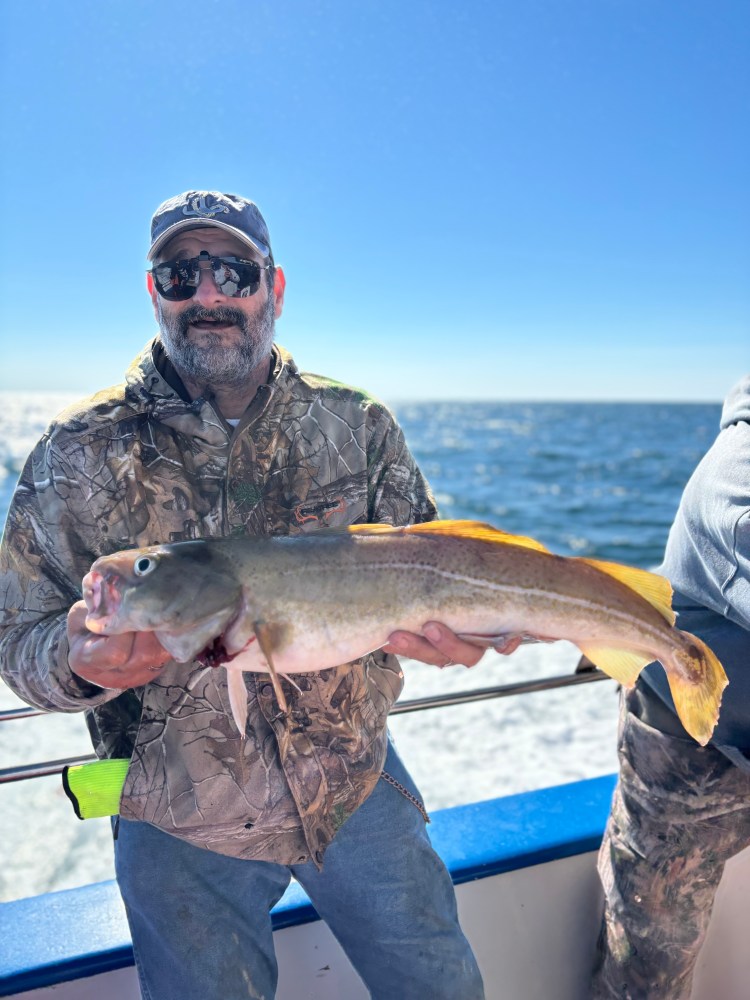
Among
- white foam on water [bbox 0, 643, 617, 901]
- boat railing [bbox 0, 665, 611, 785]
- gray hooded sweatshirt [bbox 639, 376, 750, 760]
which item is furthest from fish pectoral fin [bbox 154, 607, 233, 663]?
white foam on water [bbox 0, 643, 617, 901]

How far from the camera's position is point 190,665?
2330mm

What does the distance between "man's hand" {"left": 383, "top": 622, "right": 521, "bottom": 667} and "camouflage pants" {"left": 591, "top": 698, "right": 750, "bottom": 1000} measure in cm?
107

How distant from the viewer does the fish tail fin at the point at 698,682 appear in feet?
6.98

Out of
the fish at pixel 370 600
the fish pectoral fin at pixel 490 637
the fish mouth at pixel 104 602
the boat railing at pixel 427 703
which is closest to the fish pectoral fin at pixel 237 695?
the fish at pixel 370 600

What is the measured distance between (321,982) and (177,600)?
1.76 m

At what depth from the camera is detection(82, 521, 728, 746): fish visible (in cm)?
180

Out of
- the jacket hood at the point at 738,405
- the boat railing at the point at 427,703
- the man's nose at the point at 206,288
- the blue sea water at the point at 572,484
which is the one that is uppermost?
the man's nose at the point at 206,288

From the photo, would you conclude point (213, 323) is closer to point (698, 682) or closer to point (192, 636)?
point (192, 636)

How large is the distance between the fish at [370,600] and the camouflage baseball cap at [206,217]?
3.91ft

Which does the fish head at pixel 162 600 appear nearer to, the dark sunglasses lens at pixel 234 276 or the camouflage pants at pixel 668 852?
the dark sunglasses lens at pixel 234 276

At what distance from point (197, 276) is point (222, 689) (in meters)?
1.36

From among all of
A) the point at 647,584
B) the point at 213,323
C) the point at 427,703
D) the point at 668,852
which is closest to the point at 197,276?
the point at 213,323

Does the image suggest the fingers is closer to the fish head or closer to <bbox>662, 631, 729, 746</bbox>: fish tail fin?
the fish head

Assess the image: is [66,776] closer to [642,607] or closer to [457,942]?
[457,942]
